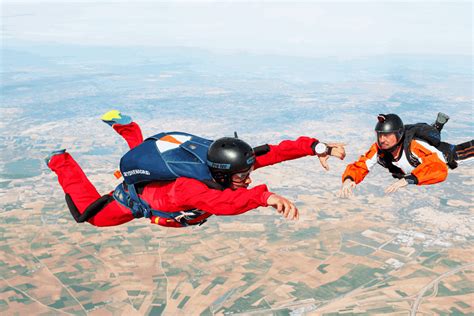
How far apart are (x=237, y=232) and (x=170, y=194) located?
49.1 m

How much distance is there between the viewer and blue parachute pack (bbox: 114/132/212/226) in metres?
6.08

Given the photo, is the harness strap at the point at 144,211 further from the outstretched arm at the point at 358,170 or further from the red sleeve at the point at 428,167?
the red sleeve at the point at 428,167

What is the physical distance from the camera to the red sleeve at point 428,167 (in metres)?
7.49

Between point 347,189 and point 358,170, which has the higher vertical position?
point 358,170

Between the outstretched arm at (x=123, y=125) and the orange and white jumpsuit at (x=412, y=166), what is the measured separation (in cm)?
399

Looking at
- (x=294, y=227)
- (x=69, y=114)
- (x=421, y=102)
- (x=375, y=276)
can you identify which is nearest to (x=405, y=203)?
(x=294, y=227)

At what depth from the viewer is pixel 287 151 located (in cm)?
749

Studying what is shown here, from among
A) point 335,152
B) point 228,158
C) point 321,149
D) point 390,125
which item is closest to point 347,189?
point 335,152

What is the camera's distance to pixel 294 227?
56188 millimetres

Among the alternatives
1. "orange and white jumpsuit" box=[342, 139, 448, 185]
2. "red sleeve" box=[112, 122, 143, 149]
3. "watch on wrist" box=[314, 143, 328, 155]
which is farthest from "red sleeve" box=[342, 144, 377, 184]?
"red sleeve" box=[112, 122, 143, 149]

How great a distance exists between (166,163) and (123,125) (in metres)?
2.40

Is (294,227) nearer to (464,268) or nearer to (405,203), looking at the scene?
(464,268)

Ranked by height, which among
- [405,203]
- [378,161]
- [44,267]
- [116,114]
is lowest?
[405,203]

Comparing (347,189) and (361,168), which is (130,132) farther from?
(361,168)
